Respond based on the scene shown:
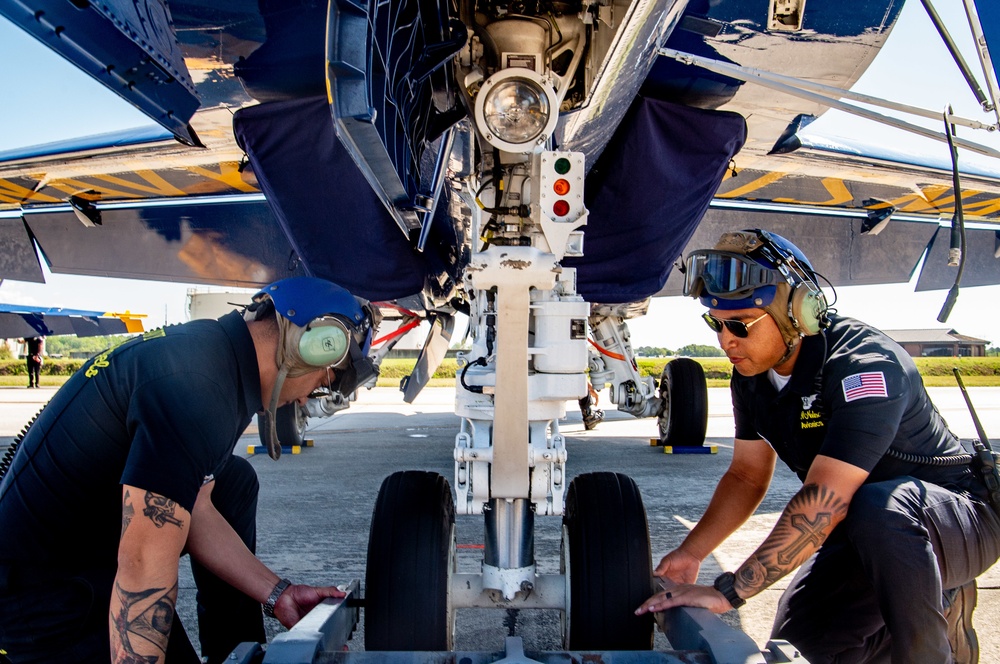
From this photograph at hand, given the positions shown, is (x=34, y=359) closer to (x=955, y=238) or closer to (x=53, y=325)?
(x=53, y=325)

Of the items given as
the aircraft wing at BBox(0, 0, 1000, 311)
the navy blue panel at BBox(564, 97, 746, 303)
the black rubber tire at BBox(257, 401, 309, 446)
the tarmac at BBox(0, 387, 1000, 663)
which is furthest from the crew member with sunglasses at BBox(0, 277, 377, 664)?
the black rubber tire at BBox(257, 401, 309, 446)

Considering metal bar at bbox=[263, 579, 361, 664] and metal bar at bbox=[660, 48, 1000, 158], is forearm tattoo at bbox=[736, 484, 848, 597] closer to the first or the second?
metal bar at bbox=[263, 579, 361, 664]

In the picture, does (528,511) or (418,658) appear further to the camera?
(528,511)

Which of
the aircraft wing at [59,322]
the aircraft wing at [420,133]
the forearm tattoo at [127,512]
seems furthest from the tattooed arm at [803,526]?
the aircraft wing at [59,322]

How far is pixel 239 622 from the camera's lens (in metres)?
2.08

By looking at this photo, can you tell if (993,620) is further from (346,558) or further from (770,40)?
(346,558)

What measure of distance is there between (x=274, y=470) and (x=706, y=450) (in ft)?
12.2

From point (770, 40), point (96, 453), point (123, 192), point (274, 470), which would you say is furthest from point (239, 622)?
point (123, 192)

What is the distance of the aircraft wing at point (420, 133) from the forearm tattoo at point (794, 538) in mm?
1242

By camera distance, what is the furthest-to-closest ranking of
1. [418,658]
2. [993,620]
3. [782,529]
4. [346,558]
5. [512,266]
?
[346,558], [993,620], [512,266], [782,529], [418,658]

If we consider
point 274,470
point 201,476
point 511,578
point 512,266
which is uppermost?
point 512,266

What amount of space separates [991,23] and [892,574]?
1374mm

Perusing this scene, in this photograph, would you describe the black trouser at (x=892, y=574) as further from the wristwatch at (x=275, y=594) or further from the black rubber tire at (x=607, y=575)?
the wristwatch at (x=275, y=594)

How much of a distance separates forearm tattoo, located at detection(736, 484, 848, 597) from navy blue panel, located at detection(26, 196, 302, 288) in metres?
4.57
